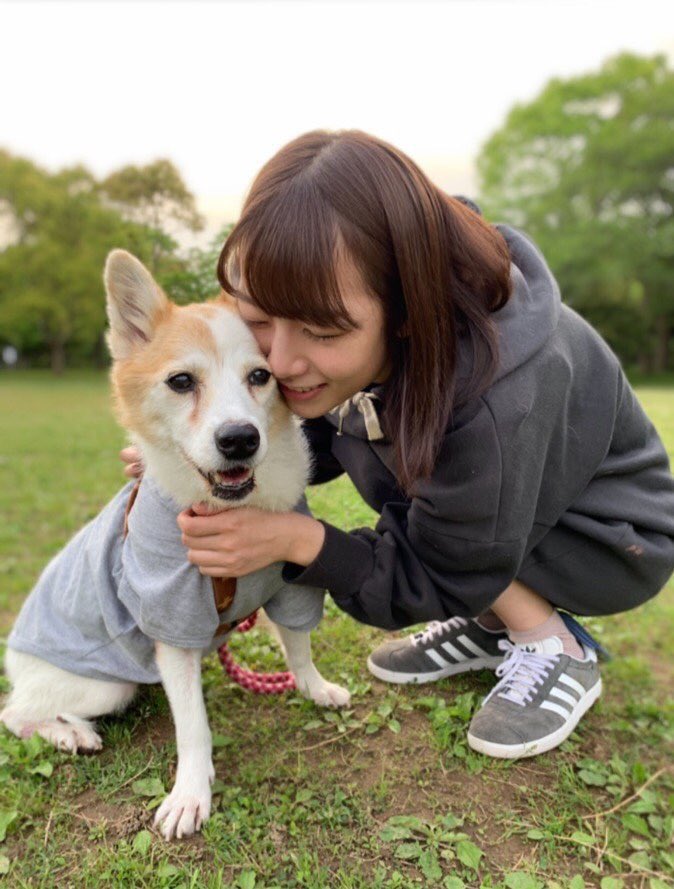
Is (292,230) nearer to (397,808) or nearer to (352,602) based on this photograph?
(352,602)

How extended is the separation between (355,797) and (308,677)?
1.54ft

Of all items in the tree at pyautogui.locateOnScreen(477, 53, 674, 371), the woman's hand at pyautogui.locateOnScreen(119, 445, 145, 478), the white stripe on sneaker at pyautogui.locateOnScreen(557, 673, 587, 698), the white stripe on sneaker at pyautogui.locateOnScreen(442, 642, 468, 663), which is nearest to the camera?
the white stripe on sneaker at pyautogui.locateOnScreen(557, 673, 587, 698)

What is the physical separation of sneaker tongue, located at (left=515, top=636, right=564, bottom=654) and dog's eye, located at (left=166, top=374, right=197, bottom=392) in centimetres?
143

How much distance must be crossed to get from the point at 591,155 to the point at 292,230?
29.3 metres

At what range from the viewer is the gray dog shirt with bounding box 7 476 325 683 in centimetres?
195

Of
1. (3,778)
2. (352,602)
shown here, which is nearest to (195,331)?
(352,602)

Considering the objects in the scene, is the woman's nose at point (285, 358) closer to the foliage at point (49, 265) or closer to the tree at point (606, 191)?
the foliage at point (49, 265)

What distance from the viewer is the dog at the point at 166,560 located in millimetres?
1938

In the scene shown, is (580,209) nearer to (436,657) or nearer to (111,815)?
(436,657)

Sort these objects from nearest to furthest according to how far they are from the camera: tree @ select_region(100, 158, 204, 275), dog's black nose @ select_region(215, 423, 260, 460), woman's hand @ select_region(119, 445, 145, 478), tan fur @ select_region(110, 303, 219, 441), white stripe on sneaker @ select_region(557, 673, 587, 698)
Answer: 1. dog's black nose @ select_region(215, 423, 260, 460)
2. tan fur @ select_region(110, 303, 219, 441)
3. white stripe on sneaker @ select_region(557, 673, 587, 698)
4. woman's hand @ select_region(119, 445, 145, 478)
5. tree @ select_region(100, 158, 204, 275)

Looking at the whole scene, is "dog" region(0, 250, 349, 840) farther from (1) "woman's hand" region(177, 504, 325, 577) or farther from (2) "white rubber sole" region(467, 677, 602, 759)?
(2) "white rubber sole" region(467, 677, 602, 759)

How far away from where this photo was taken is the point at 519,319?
189cm

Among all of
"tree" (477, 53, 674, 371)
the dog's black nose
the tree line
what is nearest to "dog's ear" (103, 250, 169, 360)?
the dog's black nose

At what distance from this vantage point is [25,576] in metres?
4.88
